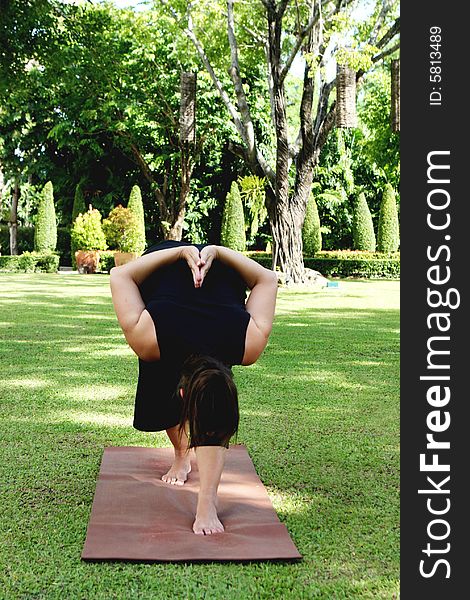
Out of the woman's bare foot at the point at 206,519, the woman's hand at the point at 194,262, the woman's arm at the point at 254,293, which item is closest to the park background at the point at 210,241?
the woman's bare foot at the point at 206,519

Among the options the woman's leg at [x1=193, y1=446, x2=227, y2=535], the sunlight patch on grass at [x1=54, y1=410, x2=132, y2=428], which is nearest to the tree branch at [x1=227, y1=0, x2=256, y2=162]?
the sunlight patch on grass at [x1=54, y1=410, x2=132, y2=428]

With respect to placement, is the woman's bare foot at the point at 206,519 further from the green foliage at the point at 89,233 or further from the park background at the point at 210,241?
the green foliage at the point at 89,233

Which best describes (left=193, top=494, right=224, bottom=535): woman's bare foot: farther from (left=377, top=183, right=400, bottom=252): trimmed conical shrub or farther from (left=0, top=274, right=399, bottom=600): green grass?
(left=377, top=183, right=400, bottom=252): trimmed conical shrub

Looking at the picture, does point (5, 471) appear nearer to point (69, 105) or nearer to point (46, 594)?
point (46, 594)

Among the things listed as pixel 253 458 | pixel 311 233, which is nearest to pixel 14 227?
pixel 311 233

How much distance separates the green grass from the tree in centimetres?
890

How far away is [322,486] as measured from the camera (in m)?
3.62

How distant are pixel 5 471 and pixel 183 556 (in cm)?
139

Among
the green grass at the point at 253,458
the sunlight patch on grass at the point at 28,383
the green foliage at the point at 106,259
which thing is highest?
the green foliage at the point at 106,259

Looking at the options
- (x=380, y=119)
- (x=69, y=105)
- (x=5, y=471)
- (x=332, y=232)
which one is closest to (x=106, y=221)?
(x=69, y=105)

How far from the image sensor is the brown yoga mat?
2795mm

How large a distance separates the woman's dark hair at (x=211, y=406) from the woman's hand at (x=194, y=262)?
0.41m

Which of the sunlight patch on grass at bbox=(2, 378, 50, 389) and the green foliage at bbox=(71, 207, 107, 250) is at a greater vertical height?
the green foliage at bbox=(71, 207, 107, 250)

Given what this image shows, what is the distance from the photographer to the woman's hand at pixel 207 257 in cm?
329
